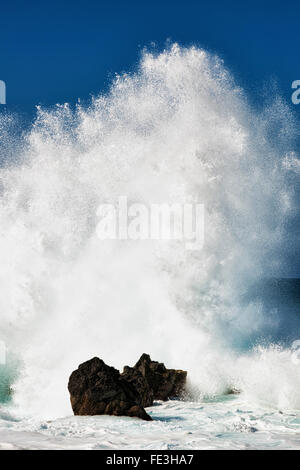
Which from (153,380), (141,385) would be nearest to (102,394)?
(141,385)

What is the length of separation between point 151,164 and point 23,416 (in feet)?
39.0

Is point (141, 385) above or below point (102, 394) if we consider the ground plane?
below

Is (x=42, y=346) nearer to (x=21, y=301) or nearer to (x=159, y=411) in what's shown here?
(x=21, y=301)

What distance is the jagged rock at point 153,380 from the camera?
10.7 metres

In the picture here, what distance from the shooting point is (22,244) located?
18.2 metres

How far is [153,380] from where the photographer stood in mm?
11734

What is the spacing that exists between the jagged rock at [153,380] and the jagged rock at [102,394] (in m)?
1.30

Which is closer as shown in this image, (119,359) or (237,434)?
(237,434)

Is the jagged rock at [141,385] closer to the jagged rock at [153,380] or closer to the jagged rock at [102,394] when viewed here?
the jagged rock at [153,380]

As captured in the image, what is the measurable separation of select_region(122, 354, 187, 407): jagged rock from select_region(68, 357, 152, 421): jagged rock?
4.26ft

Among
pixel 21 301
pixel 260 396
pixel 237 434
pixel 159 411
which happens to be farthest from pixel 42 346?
pixel 237 434

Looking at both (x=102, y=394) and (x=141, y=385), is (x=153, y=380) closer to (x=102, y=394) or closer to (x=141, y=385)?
(x=141, y=385)

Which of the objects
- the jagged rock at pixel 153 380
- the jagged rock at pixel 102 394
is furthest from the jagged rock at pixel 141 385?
the jagged rock at pixel 102 394

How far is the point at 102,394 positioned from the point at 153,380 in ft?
9.61
